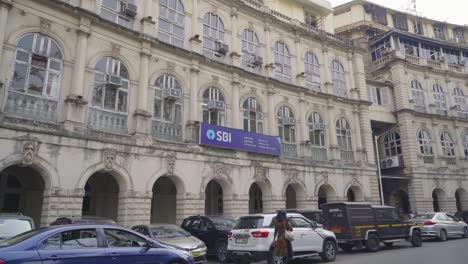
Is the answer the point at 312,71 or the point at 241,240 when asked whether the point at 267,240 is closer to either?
the point at 241,240

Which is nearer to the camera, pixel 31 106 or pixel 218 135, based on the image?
pixel 31 106

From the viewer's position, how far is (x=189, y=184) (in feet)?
56.5

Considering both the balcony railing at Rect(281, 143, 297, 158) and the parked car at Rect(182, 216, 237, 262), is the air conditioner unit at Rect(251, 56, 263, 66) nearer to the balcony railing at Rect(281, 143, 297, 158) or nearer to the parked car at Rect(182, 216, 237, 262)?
the balcony railing at Rect(281, 143, 297, 158)

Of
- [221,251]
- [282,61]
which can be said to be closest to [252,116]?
[282,61]

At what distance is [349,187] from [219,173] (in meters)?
11.6

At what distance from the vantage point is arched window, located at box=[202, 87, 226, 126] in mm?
19430

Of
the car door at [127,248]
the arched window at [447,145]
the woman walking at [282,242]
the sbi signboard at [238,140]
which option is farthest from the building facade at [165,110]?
the arched window at [447,145]

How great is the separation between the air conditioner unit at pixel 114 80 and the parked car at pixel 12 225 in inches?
329

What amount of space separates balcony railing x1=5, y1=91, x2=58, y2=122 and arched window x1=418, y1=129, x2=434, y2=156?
2967cm

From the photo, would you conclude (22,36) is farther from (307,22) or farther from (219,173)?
(307,22)

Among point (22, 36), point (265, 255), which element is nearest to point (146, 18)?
point (22, 36)

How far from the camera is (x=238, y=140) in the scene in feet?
63.5

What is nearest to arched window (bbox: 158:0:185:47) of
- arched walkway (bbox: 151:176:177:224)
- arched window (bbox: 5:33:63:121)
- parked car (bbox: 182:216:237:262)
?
arched window (bbox: 5:33:63:121)

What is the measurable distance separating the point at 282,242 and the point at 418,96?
29486 mm
